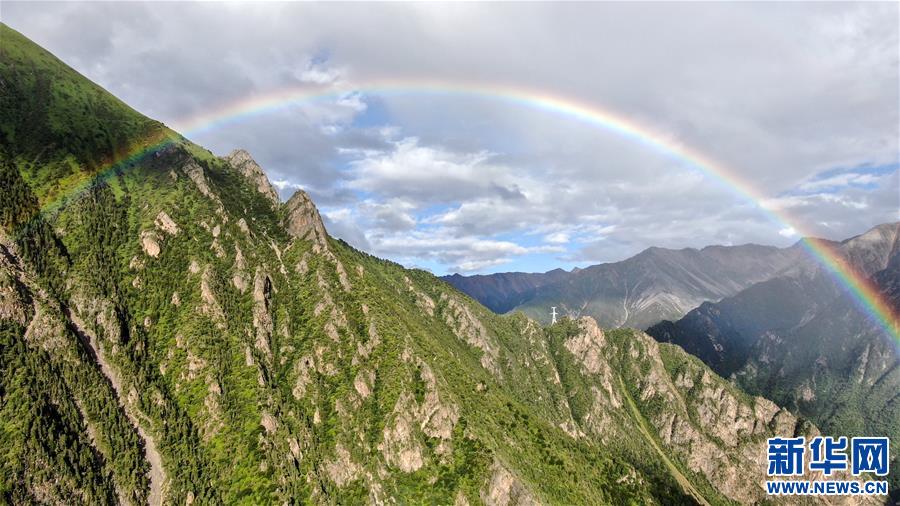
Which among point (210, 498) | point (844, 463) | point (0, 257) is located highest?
point (0, 257)

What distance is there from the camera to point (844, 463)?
177 m

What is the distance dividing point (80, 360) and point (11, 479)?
49829mm

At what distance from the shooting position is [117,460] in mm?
179500

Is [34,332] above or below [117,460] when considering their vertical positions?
above

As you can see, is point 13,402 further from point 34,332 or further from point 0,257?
point 0,257

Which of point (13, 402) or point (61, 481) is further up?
point (13, 402)

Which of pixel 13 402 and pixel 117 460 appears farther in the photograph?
pixel 117 460

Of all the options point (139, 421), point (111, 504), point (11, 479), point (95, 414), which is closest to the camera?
point (11, 479)

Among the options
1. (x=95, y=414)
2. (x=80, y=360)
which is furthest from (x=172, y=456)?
(x=80, y=360)

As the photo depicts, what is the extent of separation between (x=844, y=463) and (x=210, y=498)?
209 metres

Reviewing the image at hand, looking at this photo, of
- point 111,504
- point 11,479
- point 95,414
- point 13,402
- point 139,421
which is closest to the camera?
point 11,479

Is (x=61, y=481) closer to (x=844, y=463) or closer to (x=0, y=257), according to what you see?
(x=0, y=257)

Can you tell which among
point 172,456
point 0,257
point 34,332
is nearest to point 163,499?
point 172,456

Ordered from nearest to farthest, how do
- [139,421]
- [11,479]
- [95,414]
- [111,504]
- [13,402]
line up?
1. [11,479]
2. [13,402]
3. [111,504]
4. [95,414]
5. [139,421]
